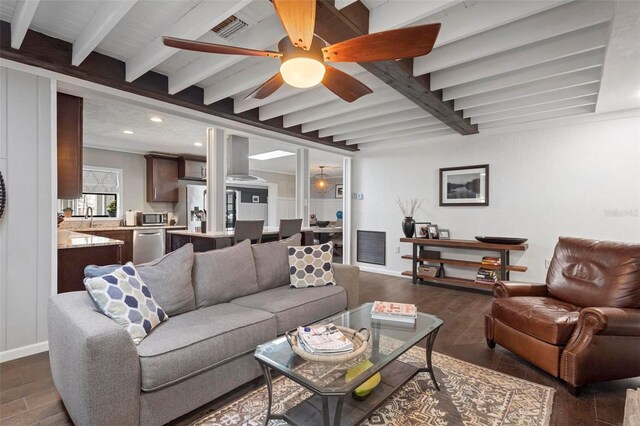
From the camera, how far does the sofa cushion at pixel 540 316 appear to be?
214 cm

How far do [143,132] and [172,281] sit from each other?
3735 mm

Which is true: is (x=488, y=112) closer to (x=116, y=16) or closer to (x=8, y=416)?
(x=116, y=16)

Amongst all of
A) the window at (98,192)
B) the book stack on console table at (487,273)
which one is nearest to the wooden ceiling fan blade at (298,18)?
the book stack on console table at (487,273)

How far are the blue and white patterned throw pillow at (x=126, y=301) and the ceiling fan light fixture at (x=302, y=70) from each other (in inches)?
63.2

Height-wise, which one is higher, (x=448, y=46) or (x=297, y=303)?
(x=448, y=46)

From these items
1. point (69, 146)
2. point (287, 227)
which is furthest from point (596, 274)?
point (69, 146)

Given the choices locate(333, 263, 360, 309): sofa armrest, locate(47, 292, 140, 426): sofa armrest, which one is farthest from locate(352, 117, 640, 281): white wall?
locate(47, 292, 140, 426): sofa armrest

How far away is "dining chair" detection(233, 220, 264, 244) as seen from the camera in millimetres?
4340

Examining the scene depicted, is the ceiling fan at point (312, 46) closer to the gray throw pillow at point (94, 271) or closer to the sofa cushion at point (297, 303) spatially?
the gray throw pillow at point (94, 271)

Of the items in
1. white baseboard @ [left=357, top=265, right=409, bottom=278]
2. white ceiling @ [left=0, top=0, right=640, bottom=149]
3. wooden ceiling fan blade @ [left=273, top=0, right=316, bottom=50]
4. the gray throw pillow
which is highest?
white ceiling @ [left=0, top=0, right=640, bottom=149]

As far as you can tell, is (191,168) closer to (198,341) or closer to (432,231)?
(432,231)

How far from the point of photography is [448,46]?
268 cm

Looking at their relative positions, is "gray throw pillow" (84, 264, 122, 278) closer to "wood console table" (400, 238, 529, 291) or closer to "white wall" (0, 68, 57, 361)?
"white wall" (0, 68, 57, 361)

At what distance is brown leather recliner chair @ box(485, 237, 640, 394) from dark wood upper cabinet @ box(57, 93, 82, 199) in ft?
13.3
